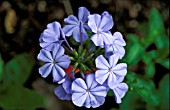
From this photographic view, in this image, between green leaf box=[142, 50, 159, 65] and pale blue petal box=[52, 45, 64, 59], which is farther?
green leaf box=[142, 50, 159, 65]

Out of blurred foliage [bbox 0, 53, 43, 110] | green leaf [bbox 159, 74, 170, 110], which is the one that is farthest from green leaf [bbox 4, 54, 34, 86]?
green leaf [bbox 159, 74, 170, 110]

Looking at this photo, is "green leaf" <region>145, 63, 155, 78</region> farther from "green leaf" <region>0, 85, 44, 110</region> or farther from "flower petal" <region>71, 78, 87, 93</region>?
"flower petal" <region>71, 78, 87, 93</region>

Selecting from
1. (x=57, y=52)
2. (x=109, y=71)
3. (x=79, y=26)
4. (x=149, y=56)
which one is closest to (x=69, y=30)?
(x=79, y=26)

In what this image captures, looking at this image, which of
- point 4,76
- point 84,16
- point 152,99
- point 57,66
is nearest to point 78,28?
point 84,16

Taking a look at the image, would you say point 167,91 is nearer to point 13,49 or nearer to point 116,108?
point 116,108

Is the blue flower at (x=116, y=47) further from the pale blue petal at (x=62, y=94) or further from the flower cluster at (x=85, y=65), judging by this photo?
the pale blue petal at (x=62, y=94)
